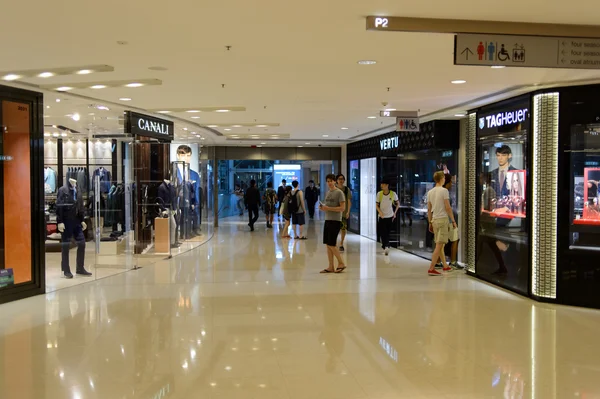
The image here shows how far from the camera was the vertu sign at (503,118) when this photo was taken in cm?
726

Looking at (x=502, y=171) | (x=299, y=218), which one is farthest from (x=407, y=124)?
(x=299, y=218)

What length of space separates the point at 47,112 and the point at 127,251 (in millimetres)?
2818

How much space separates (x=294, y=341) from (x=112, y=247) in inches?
215

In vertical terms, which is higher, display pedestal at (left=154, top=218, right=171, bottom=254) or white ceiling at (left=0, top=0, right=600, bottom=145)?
white ceiling at (left=0, top=0, right=600, bottom=145)

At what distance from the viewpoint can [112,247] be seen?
9.50 m

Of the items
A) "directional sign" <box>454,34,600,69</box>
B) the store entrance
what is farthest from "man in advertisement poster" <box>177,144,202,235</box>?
"directional sign" <box>454,34,600,69</box>

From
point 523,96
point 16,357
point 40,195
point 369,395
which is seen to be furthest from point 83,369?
point 523,96

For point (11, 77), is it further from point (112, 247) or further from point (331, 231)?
point (331, 231)

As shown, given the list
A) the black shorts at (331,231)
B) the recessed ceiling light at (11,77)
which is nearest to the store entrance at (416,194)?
the black shorts at (331,231)

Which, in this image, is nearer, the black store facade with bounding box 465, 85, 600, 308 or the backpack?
the black store facade with bounding box 465, 85, 600, 308

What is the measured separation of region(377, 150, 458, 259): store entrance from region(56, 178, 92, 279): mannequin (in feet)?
20.8

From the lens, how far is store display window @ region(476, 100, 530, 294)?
732 centimetres

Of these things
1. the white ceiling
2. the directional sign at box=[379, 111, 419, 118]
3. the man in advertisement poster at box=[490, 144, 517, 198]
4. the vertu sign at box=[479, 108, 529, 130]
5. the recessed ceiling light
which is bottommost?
the man in advertisement poster at box=[490, 144, 517, 198]

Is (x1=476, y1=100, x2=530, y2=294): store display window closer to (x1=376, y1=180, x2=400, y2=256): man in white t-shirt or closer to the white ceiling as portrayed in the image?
the white ceiling
